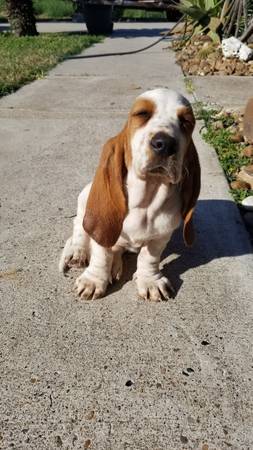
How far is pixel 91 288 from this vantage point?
2.42m

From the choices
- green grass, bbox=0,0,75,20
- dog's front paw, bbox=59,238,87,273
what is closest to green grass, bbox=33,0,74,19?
green grass, bbox=0,0,75,20

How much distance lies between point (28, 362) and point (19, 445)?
416 millimetres

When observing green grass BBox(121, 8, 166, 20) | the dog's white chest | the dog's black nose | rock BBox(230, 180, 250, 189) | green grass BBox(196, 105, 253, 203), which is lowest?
green grass BBox(121, 8, 166, 20)

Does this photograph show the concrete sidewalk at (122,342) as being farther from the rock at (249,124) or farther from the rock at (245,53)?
the rock at (245,53)

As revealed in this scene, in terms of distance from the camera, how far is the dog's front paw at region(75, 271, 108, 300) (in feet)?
7.94

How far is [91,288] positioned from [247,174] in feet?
6.06

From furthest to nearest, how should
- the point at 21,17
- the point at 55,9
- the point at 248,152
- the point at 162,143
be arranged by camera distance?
the point at 55,9
the point at 21,17
the point at 248,152
the point at 162,143

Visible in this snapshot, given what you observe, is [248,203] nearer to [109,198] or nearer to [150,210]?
[150,210]

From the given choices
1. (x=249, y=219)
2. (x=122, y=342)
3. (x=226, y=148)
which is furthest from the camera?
(x=226, y=148)

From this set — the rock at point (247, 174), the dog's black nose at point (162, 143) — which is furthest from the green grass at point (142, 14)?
the dog's black nose at point (162, 143)

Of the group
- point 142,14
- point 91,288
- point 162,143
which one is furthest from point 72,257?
point 142,14

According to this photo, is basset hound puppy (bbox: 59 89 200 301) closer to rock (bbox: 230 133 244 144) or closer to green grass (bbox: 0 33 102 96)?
rock (bbox: 230 133 244 144)

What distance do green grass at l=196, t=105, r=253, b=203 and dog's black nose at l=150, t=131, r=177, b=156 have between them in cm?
166

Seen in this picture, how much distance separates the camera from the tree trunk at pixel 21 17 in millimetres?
11414
